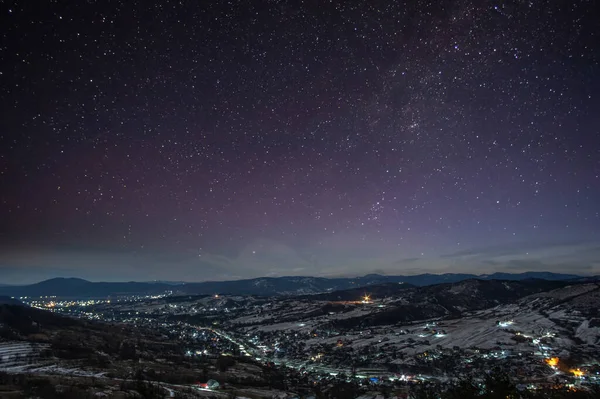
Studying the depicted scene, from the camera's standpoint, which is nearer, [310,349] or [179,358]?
[179,358]

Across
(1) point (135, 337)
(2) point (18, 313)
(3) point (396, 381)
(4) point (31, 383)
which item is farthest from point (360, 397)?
(2) point (18, 313)

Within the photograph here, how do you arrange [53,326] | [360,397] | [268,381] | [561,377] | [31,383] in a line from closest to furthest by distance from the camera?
1. [31,383]
2. [360,397]
3. [561,377]
4. [268,381]
5. [53,326]

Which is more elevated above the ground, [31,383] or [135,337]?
[31,383]

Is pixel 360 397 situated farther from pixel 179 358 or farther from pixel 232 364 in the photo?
pixel 179 358

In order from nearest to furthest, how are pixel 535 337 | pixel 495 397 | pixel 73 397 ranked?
pixel 495 397 < pixel 73 397 < pixel 535 337

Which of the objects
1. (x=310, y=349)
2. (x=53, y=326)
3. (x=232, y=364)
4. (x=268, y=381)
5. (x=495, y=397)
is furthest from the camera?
(x=53, y=326)

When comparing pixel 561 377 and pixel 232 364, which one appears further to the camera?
pixel 232 364

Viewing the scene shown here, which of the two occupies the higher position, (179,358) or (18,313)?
(18,313)

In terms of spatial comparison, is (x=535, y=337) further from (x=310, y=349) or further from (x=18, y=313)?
(x=18, y=313)

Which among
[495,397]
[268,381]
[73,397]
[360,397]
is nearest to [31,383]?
[73,397]

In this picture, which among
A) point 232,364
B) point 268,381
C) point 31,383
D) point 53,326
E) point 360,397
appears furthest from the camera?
point 53,326
